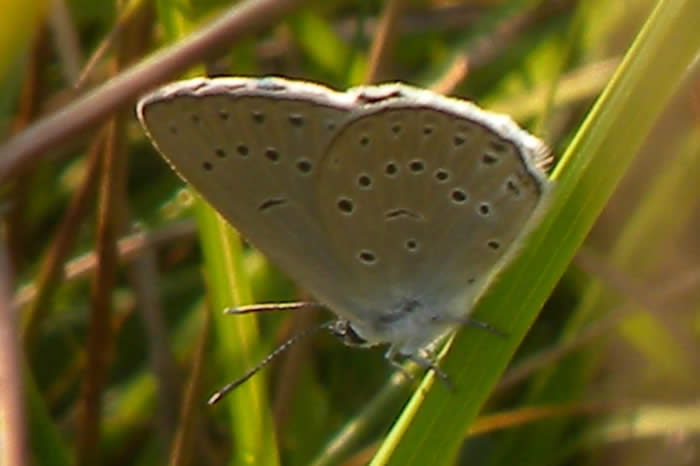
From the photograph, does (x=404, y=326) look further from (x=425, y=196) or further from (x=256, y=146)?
(x=256, y=146)

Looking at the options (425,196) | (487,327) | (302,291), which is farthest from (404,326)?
(302,291)

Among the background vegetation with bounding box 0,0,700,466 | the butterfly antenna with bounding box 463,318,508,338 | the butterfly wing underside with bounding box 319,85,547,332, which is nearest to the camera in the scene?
the butterfly antenna with bounding box 463,318,508,338

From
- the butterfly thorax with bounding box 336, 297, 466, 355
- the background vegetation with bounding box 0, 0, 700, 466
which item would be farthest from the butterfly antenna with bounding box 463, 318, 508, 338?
the butterfly thorax with bounding box 336, 297, 466, 355

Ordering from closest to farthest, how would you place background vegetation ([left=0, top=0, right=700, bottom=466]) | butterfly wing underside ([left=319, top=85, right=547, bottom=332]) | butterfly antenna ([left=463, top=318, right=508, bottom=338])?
butterfly antenna ([left=463, top=318, right=508, bottom=338]) → butterfly wing underside ([left=319, top=85, right=547, bottom=332]) → background vegetation ([left=0, top=0, right=700, bottom=466])

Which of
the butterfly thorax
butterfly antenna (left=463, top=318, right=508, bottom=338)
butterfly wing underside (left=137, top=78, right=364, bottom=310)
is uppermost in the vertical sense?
butterfly wing underside (left=137, top=78, right=364, bottom=310)

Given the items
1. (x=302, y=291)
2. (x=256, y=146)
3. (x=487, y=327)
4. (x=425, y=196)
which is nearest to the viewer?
(x=487, y=327)

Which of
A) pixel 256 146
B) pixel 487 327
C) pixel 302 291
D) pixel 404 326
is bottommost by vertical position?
pixel 302 291

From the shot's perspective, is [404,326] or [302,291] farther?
[302,291]

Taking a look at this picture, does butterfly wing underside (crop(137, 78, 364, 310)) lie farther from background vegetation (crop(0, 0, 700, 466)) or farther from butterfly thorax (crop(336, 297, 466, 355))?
butterfly thorax (crop(336, 297, 466, 355))

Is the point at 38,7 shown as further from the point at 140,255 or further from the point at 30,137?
the point at 140,255

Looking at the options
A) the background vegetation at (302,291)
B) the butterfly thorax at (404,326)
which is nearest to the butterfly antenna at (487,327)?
the background vegetation at (302,291)
